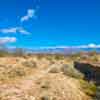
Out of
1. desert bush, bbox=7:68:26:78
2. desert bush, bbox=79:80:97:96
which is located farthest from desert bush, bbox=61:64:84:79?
desert bush, bbox=7:68:26:78

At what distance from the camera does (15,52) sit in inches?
2640

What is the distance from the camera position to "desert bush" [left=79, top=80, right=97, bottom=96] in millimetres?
21023

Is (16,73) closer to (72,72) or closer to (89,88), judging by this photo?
(72,72)

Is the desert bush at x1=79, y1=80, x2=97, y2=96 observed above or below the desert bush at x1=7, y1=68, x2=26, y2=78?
below

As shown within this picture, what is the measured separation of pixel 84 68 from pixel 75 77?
15.6 feet

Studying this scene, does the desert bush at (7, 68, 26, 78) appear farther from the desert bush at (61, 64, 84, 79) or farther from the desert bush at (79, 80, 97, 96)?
the desert bush at (79, 80, 97, 96)

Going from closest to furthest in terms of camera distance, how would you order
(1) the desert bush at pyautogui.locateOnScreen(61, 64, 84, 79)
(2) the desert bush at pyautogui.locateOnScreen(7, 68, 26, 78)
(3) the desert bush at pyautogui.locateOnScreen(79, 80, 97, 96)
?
(3) the desert bush at pyautogui.locateOnScreen(79, 80, 97, 96) < (2) the desert bush at pyautogui.locateOnScreen(7, 68, 26, 78) < (1) the desert bush at pyautogui.locateOnScreen(61, 64, 84, 79)

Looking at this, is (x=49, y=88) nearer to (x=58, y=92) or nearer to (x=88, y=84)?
(x=58, y=92)

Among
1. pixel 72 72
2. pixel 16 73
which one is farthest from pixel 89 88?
pixel 16 73

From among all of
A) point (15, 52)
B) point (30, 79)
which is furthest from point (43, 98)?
point (15, 52)

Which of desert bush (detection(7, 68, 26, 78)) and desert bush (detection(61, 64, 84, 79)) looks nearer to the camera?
desert bush (detection(7, 68, 26, 78))

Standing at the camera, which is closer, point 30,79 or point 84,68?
point 30,79

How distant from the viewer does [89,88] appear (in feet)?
72.8

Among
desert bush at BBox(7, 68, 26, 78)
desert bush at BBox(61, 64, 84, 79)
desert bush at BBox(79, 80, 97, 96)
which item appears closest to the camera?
desert bush at BBox(79, 80, 97, 96)
